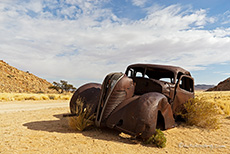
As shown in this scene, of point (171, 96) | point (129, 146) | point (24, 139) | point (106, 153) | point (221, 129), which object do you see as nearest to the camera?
point (106, 153)

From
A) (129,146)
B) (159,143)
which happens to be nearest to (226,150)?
(159,143)

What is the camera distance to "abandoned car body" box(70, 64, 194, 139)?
15.0 ft

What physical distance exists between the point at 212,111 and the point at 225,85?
273 ft

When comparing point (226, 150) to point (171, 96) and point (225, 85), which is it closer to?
point (171, 96)

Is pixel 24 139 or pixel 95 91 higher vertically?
pixel 95 91

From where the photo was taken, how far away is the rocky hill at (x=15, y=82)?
137 feet

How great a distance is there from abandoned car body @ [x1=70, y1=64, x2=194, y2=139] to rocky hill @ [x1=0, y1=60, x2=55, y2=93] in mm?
40745

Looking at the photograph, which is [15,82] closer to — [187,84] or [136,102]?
[187,84]

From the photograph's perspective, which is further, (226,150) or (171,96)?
(171,96)

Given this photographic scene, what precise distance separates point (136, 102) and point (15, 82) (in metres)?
48.6

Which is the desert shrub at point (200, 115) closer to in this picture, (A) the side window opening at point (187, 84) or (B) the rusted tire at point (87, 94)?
(A) the side window opening at point (187, 84)

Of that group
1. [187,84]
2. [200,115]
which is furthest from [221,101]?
[200,115]

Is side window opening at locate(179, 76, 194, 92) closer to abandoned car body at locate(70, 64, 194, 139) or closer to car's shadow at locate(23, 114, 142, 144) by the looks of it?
abandoned car body at locate(70, 64, 194, 139)

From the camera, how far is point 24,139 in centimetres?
467
